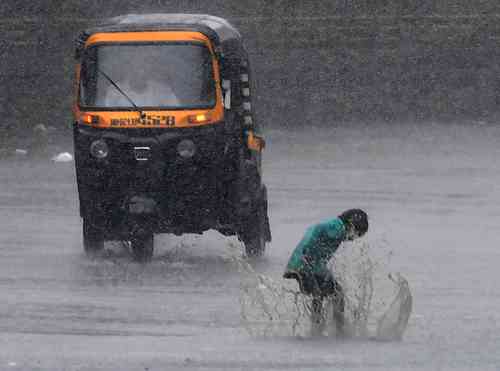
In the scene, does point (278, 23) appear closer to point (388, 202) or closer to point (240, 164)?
point (388, 202)

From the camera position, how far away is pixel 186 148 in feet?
53.9

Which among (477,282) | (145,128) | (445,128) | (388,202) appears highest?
(145,128)

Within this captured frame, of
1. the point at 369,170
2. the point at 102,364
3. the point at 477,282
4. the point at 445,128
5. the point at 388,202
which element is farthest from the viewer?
the point at 445,128

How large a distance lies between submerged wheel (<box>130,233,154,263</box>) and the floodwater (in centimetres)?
16

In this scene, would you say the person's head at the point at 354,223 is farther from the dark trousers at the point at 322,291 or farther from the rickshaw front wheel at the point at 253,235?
the rickshaw front wheel at the point at 253,235

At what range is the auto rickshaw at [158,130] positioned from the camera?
53.8 feet

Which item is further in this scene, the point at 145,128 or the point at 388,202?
the point at 388,202

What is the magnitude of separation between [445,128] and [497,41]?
3.00m

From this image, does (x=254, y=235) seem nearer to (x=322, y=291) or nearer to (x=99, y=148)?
(x=99, y=148)

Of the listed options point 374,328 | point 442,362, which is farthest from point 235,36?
point 442,362

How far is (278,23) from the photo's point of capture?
35.8m

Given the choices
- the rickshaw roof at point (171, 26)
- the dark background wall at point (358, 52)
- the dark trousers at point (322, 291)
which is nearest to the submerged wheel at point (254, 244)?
the rickshaw roof at point (171, 26)

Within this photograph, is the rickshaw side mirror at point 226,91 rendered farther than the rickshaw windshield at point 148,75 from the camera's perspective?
Yes

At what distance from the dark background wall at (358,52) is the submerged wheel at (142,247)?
18139 millimetres
